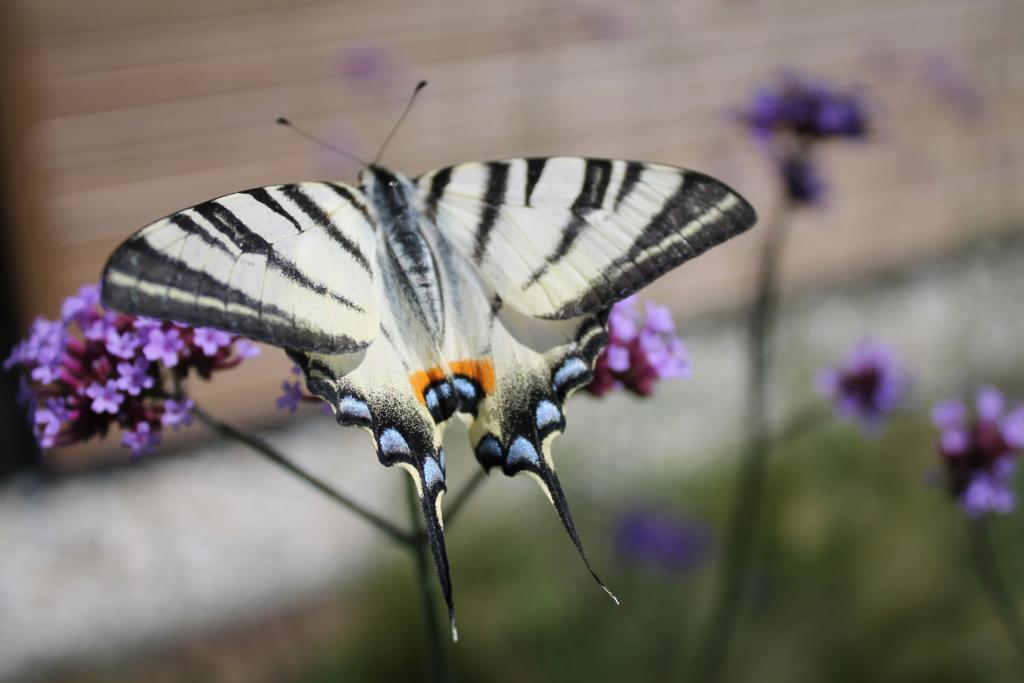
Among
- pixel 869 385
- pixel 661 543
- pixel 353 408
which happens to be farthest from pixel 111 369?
pixel 661 543

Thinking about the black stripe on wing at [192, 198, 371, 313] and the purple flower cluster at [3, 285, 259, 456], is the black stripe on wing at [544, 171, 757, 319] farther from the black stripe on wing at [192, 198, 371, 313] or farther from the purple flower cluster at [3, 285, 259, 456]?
the purple flower cluster at [3, 285, 259, 456]

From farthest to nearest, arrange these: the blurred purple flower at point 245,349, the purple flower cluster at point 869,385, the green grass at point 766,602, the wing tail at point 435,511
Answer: the green grass at point 766,602, the purple flower cluster at point 869,385, the blurred purple flower at point 245,349, the wing tail at point 435,511

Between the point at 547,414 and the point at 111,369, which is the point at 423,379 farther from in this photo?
the point at 111,369

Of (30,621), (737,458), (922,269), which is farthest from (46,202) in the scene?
(922,269)

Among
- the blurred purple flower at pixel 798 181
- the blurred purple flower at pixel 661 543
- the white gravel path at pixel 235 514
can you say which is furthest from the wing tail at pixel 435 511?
the white gravel path at pixel 235 514

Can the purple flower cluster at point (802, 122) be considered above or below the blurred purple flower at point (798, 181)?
above

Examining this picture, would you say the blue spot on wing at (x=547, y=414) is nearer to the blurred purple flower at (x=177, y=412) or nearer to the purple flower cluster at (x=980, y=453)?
the blurred purple flower at (x=177, y=412)

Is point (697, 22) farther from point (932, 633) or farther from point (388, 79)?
point (932, 633)
